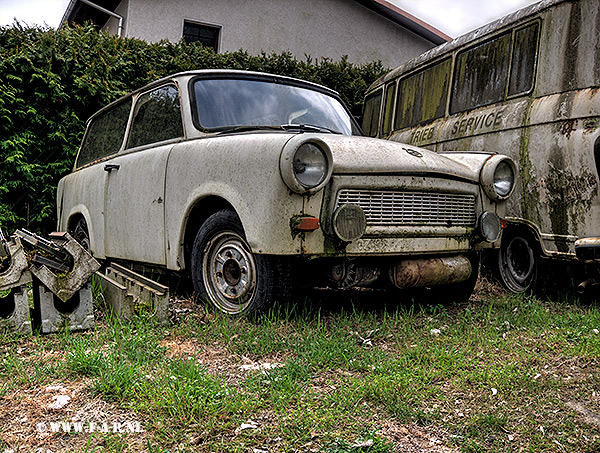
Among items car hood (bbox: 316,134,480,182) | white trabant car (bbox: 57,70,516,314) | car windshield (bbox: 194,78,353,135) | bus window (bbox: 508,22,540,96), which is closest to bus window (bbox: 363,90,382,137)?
bus window (bbox: 508,22,540,96)

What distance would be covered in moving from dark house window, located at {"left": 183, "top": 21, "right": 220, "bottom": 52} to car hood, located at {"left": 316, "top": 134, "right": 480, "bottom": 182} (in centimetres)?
982

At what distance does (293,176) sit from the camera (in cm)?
303

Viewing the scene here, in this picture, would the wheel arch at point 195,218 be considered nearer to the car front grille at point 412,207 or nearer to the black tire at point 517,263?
the car front grille at point 412,207

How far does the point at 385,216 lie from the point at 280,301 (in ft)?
2.67

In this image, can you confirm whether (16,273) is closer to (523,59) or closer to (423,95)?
(523,59)

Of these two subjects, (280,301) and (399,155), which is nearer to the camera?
(280,301)

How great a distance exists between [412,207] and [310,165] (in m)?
0.80

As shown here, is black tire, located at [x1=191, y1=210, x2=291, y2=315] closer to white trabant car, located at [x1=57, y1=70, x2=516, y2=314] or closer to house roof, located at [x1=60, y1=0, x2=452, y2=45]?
white trabant car, located at [x1=57, y1=70, x2=516, y2=314]

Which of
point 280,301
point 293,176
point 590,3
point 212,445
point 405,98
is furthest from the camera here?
point 405,98

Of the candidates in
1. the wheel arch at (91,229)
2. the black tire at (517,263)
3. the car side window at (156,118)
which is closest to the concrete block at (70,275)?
the car side window at (156,118)

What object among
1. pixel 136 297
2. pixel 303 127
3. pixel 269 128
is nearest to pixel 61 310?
pixel 136 297

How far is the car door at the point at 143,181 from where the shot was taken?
406 centimetres

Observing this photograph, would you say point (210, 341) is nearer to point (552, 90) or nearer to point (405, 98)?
point (552, 90)

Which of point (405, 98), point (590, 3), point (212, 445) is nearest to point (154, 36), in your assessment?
point (405, 98)
